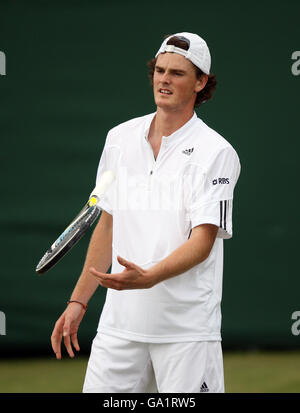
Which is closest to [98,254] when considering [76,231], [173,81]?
[76,231]

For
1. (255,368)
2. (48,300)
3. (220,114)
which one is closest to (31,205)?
(48,300)

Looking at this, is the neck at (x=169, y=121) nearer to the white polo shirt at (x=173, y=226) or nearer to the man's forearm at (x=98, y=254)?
the white polo shirt at (x=173, y=226)

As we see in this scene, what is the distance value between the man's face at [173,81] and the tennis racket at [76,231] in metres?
0.36

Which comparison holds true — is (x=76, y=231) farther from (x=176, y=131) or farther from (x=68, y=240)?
(x=176, y=131)

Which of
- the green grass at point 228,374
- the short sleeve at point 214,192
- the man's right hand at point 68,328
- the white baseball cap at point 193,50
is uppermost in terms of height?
the white baseball cap at point 193,50

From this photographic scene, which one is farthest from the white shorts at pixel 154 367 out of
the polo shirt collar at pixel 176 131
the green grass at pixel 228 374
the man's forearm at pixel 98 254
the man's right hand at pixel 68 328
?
the green grass at pixel 228 374

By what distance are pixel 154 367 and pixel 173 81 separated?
3.55 feet

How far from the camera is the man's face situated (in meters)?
3.43

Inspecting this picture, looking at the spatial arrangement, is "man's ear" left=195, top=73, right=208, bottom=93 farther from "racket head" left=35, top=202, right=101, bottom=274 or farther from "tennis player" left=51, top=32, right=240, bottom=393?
"racket head" left=35, top=202, right=101, bottom=274

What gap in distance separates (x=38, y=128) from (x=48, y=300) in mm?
1107

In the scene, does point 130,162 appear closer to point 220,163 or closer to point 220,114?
point 220,163

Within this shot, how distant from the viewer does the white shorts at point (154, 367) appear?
10.9ft

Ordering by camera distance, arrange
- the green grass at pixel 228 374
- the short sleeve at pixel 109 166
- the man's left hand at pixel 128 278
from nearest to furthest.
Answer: the man's left hand at pixel 128 278 → the short sleeve at pixel 109 166 → the green grass at pixel 228 374

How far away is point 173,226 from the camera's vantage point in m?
3.37
